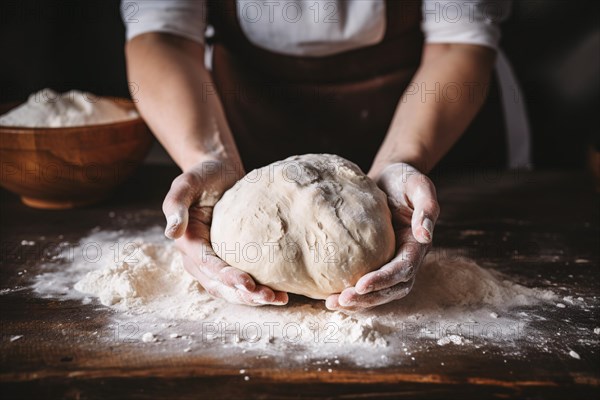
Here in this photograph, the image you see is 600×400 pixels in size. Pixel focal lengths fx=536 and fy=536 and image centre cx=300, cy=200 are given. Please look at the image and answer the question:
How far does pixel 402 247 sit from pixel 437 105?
64cm

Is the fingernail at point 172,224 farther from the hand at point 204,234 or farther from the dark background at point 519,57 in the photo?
the dark background at point 519,57

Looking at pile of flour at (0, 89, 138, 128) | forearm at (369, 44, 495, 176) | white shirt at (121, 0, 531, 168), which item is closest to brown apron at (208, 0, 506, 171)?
white shirt at (121, 0, 531, 168)

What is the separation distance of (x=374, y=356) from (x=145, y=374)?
423mm

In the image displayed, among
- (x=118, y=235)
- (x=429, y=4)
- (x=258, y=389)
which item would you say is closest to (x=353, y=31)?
(x=429, y=4)

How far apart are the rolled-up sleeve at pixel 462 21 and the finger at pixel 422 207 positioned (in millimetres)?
744

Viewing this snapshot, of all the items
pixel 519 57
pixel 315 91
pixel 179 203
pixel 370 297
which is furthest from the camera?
pixel 519 57

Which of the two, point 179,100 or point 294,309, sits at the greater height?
point 179,100

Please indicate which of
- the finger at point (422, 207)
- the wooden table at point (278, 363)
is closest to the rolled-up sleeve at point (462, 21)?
the wooden table at point (278, 363)

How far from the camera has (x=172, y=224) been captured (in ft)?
3.80

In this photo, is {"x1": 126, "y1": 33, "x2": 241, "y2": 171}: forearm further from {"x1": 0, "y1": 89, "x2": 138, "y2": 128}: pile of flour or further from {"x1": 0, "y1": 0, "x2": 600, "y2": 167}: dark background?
{"x1": 0, "y1": 0, "x2": 600, "y2": 167}: dark background

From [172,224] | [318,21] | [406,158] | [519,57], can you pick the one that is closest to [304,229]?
[172,224]

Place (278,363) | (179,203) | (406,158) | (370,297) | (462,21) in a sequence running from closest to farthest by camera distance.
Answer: (278,363) → (370,297) → (179,203) → (406,158) → (462,21)

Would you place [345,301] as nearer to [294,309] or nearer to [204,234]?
[294,309]

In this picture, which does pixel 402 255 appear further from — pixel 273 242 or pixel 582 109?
pixel 582 109
